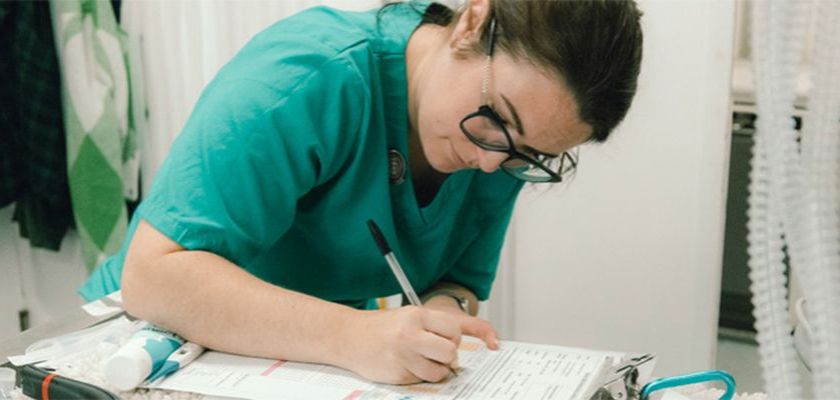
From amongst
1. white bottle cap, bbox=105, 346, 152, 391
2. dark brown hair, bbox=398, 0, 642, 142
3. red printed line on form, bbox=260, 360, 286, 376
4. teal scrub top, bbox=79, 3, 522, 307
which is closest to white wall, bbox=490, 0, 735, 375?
teal scrub top, bbox=79, 3, 522, 307

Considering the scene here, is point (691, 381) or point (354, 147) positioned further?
point (354, 147)

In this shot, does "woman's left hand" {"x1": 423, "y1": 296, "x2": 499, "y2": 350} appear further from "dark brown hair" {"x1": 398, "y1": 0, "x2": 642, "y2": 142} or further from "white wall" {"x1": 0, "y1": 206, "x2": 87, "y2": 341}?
"white wall" {"x1": 0, "y1": 206, "x2": 87, "y2": 341}

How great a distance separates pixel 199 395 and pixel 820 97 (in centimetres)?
51

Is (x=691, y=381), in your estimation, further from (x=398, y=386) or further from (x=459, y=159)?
(x=459, y=159)

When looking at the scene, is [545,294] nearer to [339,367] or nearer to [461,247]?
[461,247]

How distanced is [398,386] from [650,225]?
1.00 m

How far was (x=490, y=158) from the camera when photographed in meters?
0.84

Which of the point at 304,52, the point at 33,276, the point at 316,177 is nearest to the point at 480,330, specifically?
the point at 316,177

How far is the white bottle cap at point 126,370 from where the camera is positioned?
684 mm

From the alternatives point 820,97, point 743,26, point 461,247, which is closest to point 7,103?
point 461,247

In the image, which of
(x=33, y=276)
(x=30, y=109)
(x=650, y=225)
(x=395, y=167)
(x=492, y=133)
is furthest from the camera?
(x=33, y=276)

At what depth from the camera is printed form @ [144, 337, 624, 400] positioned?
677 mm

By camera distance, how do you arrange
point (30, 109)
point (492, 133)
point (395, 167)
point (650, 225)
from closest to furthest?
1. point (492, 133)
2. point (395, 167)
3. point (650, 225)
4. point (30, 109)

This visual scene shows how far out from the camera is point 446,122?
33.6 inches
